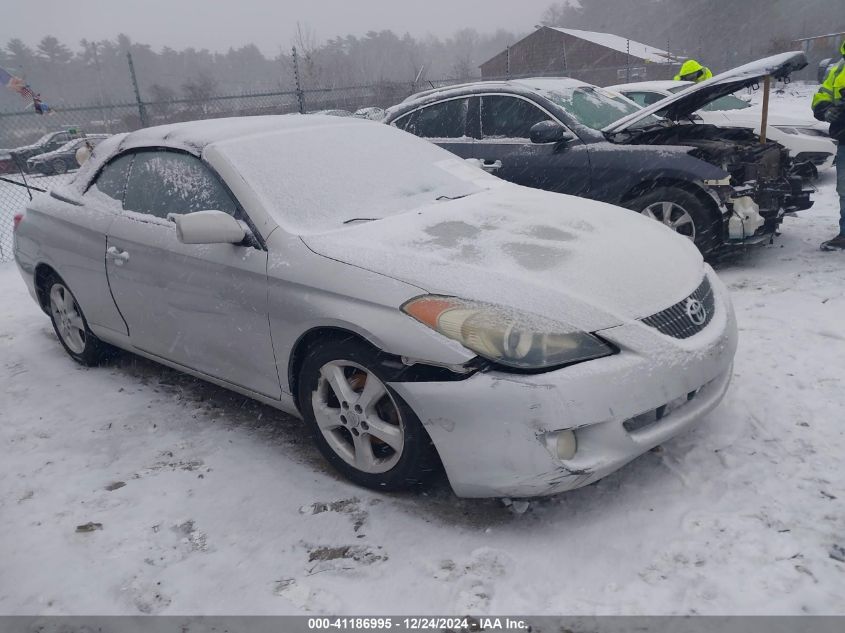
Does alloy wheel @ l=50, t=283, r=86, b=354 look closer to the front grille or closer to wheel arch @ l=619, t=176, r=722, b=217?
the front grille

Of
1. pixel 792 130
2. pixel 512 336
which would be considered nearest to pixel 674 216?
pixel 512 336

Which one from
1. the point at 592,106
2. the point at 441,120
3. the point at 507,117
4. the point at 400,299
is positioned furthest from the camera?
the point at 441,120

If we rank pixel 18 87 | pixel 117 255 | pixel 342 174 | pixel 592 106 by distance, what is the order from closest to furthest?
pixel 342 174 → pixel 117 255 → pixel 592 106 → pixel 18 87

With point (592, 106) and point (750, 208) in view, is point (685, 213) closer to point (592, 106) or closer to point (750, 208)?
point (750, 208)

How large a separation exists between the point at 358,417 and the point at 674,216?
11.9 ft

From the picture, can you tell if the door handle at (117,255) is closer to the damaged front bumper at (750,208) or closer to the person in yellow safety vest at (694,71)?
the damaged front bumper at (750,208)

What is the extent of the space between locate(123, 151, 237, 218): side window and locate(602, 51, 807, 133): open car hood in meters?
3.52

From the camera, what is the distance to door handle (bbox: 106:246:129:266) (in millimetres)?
3668

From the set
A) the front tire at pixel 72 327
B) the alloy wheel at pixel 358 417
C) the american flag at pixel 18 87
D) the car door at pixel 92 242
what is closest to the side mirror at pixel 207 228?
the alloy wheel at pixel 358 417

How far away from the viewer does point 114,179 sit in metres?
3.99

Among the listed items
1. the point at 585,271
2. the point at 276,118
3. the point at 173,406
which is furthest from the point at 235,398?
the point at 585,271

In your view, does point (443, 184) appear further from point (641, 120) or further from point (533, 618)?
point (641, 120)

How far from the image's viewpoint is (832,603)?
205cm

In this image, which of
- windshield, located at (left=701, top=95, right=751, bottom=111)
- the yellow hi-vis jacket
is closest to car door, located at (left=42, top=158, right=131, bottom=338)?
the yellow hi-vis jacket
